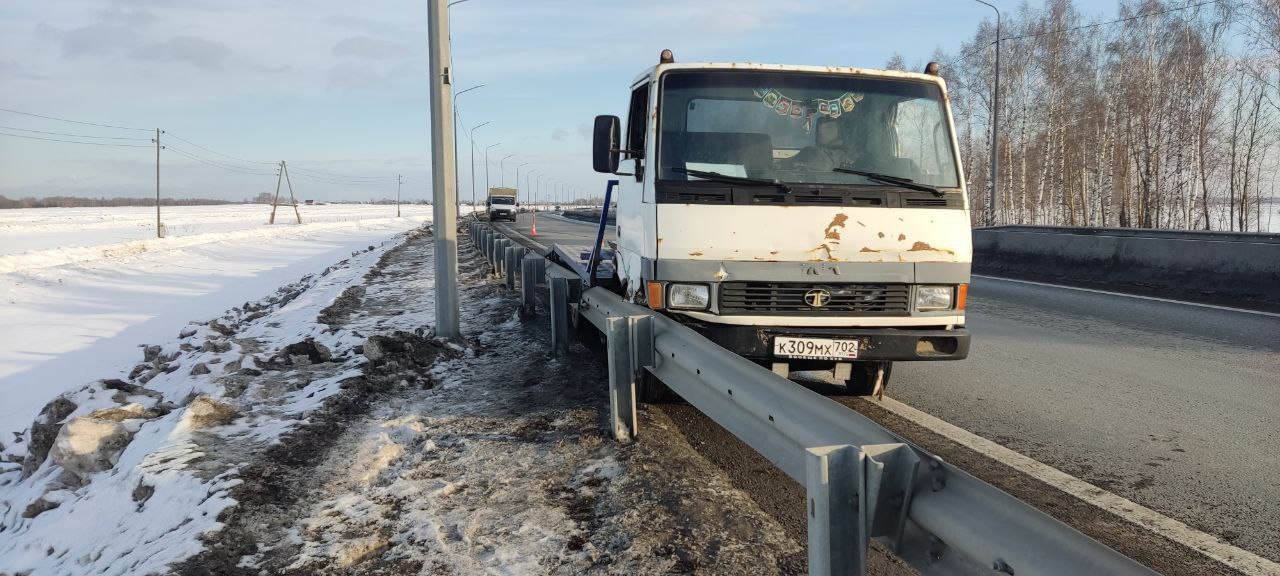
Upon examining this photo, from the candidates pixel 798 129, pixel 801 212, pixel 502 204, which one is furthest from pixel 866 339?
pixel 502 204

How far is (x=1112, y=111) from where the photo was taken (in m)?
32.6

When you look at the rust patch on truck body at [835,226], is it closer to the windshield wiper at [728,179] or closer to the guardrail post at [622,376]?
the windshield wiper at [728,179]

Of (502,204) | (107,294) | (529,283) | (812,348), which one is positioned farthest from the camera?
(502,204)

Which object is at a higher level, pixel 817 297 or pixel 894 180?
pixel 894 180

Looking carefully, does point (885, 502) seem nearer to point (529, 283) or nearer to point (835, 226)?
point (835, 226)

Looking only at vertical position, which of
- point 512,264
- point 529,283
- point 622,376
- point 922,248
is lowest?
point 622,376

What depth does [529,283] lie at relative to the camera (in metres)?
9.23

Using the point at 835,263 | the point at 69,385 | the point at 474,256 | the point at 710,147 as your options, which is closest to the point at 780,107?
the point at 710,147

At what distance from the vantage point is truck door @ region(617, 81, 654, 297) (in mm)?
4871

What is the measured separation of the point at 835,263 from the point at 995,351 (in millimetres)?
3477

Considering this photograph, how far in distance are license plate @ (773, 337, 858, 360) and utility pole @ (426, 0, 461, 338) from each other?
4.08m

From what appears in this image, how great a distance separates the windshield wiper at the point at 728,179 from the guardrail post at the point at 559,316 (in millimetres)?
2261

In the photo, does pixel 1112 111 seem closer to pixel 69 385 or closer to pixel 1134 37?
pixel 1134 37

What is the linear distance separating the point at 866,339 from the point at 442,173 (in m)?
4.82
